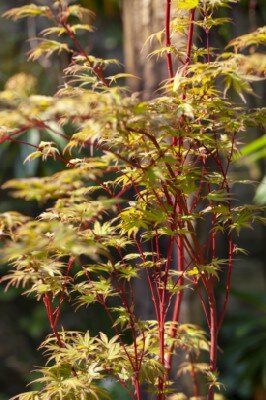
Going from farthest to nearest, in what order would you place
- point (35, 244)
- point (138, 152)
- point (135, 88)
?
point (135, 88) → point (138, 152) → point (35, 244)

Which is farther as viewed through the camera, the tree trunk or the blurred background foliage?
the blurred background foliage

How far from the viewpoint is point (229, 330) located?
4066 mm

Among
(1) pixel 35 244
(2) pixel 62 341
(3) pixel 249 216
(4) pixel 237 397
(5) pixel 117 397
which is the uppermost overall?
(1) pixel 35 244

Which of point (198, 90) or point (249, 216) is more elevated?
point (198, 90)

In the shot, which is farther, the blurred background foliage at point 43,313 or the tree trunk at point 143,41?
the blurred background foliage at point 43,313

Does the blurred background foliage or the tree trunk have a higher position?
the tree trunk

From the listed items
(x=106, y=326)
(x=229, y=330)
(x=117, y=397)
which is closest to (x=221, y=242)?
(x=229, y=330)

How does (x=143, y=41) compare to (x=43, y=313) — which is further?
(x=43, y=313)

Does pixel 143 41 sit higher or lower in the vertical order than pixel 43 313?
higher

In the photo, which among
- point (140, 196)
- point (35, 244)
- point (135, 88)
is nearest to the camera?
point (35, 244)

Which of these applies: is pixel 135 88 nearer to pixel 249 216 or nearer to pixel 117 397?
pixel 249 216

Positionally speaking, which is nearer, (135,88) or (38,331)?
A: (135,88)

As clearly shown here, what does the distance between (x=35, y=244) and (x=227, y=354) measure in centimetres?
299

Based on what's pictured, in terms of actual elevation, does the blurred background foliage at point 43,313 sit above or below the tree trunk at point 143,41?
below
